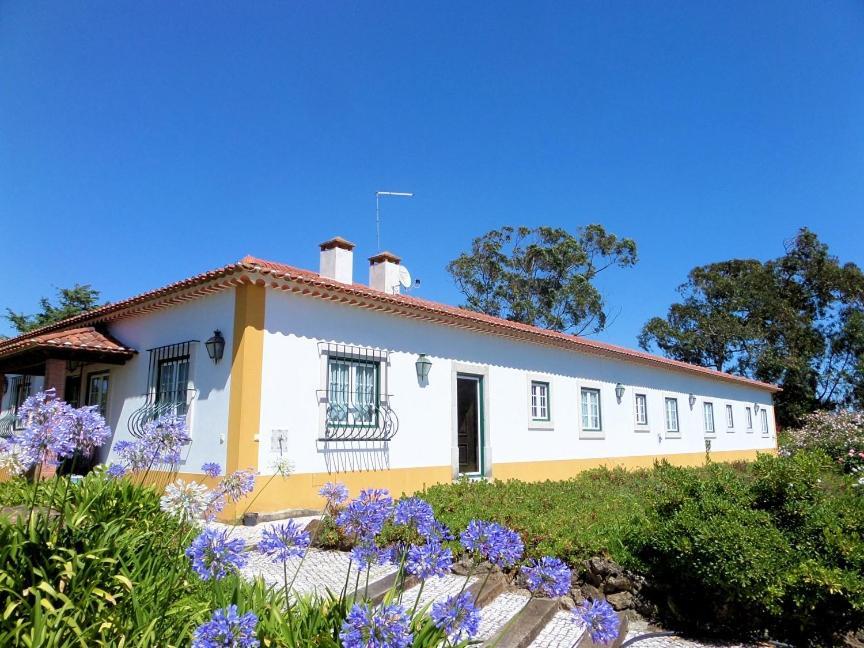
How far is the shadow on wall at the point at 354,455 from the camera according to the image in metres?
8.65

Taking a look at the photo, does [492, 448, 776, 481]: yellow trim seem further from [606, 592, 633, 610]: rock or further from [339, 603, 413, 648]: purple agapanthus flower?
[339, 603, 413, 648]: purple agapanthus flower

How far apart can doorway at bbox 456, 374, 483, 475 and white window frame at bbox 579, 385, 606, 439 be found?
3.54m

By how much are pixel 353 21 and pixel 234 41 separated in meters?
1.70

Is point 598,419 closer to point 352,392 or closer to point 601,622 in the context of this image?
point 352,392

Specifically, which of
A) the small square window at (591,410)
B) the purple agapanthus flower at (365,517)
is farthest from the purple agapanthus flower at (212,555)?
the small square window at (591,410)

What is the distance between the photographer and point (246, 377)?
311 inches

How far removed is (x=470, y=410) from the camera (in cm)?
1231

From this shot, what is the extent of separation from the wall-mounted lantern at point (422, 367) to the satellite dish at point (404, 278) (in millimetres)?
3306

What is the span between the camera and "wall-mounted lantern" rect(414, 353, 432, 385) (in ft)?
33.7

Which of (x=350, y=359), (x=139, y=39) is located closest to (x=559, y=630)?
(x=350, y=359)

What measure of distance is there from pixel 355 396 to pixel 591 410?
26.3ft

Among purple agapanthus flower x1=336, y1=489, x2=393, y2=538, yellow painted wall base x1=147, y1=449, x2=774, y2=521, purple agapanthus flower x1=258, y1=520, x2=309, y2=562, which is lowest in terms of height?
yellow painted wall base x1=147, y1=449, x2=774, y2=521

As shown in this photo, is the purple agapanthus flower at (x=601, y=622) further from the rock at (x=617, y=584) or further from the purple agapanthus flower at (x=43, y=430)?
the rock at (x=617, y=584)

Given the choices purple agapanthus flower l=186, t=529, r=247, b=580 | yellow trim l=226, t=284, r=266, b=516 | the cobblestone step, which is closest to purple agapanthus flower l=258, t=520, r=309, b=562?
purple agapanthus flower l=186, t=529, r=247, b=580
